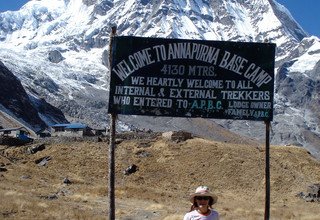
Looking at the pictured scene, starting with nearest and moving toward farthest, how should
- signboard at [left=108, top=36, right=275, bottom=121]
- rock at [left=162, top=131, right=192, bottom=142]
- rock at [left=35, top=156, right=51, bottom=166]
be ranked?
1. signboard at [left=108, top=36, right=275, bottom=121]
2. rock at [left=35, top=156, right=51, bottom=166]
3. rock at [left=162, top=131, right=192, bottom=142]

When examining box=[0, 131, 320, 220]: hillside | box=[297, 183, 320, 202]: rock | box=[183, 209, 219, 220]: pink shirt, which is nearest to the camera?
box=[183, 209, 219, 220]: pink shirt

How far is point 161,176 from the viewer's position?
164ft

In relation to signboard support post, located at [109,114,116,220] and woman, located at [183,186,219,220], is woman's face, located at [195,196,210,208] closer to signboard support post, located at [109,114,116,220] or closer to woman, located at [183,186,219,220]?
woman, located at [183,186,219,220]

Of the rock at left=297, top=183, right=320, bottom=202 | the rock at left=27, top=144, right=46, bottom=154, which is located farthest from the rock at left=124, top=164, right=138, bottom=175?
the rock at left=297, top=183, right=320, bottom=202

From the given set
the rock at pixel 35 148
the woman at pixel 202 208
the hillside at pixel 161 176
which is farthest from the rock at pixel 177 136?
the woman at pixel 202 208

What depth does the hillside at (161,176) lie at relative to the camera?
34469mm

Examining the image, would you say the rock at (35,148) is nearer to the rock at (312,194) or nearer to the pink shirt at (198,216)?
Result: the rock at (312,194)

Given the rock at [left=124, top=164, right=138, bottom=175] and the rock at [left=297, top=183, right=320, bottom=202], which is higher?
the rock at [left=124, top=164, right=138, bottom=175]

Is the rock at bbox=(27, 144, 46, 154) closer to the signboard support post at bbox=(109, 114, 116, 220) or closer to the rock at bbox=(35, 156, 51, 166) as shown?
the rock at bbox=(35, 156, 51, 166)

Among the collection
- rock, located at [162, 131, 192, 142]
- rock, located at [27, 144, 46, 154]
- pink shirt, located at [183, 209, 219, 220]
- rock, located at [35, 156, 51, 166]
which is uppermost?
rock, located at [162, 131, 192, 142]

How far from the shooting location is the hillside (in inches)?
1357

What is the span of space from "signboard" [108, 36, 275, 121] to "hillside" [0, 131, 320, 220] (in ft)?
48.4

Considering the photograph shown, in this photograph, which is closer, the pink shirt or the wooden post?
the pink shirt

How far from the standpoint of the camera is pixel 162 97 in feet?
47.0
